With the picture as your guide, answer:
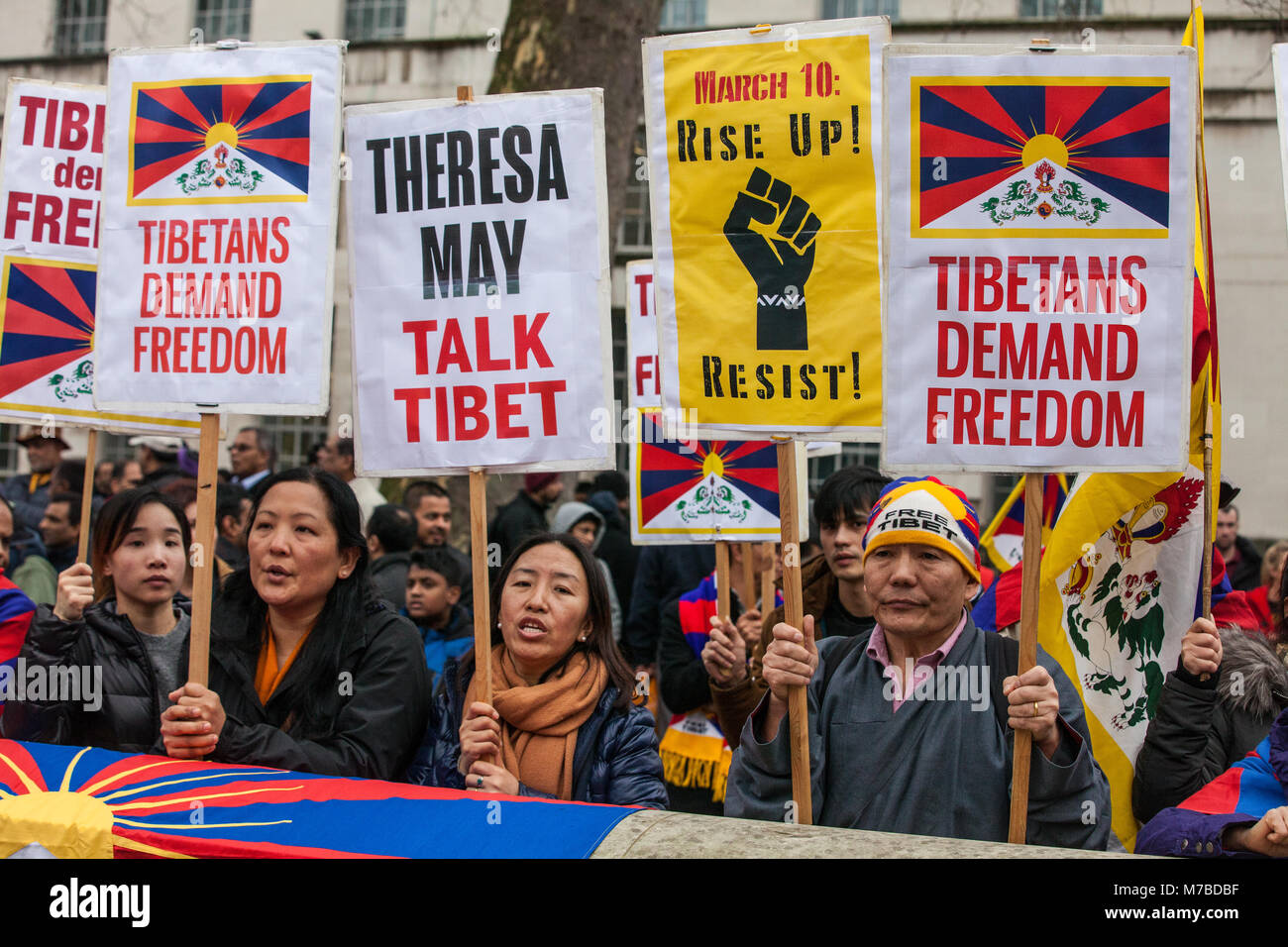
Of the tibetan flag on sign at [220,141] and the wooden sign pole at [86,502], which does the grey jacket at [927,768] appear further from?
the wooden sign pole at [86,502]

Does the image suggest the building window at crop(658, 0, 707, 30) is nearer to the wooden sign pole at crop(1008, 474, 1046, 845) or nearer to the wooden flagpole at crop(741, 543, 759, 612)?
the wooden flagpole at crop(741, 543, 759, 612)

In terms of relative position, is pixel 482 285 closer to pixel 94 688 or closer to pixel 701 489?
pixel 94 688

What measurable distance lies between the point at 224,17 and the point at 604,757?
57.1 feet

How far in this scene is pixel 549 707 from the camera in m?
3.64

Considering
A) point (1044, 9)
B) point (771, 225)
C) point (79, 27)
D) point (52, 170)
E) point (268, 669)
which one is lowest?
point (268, 669)

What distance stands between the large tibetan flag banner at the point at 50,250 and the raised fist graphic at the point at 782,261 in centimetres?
245

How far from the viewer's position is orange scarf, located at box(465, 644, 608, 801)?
3.59 metres

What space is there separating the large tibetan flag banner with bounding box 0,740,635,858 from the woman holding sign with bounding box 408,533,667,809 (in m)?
0.41

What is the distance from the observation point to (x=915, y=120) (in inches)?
136

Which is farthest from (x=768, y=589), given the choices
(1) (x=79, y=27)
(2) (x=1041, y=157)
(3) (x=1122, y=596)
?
(1) (x=79, y=27)
